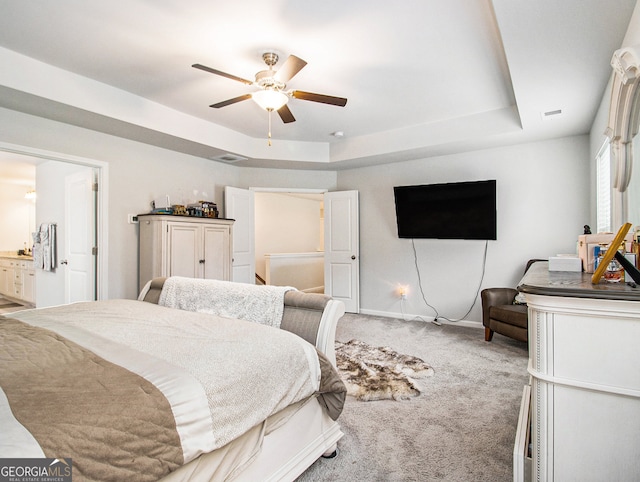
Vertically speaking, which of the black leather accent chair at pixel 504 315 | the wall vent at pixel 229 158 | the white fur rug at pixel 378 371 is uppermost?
the wall vent at pixel 229 158

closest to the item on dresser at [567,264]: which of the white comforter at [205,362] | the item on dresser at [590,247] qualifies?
the item on dresser at [590,247]

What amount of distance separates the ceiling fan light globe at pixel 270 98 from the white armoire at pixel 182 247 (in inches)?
70.6

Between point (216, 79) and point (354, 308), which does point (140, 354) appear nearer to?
point (216, 79)

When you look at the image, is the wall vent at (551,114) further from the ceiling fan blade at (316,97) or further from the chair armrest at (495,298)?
the ceiling fan blade at (316,97)

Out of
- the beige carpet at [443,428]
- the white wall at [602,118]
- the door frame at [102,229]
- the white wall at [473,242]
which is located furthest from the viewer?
the white wall at [473,242]

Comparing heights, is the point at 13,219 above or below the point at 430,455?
above

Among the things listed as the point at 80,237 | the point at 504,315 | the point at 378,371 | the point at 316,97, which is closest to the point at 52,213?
the point at 80,237

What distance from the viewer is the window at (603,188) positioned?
2962 mm

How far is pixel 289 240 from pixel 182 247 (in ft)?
15.6

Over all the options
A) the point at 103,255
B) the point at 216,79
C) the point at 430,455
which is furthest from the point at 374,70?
the point at 103,255

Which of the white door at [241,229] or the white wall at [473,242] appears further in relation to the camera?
the white door at [241,229]

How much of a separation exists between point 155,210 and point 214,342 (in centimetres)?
298

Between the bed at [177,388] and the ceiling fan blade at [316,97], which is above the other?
the ceiling fan blade at [316,97]

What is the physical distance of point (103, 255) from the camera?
3738 mm
